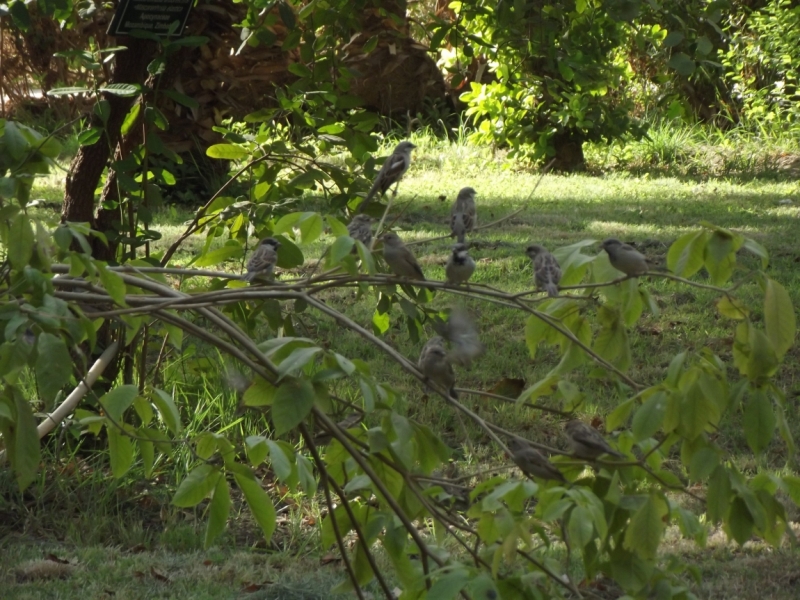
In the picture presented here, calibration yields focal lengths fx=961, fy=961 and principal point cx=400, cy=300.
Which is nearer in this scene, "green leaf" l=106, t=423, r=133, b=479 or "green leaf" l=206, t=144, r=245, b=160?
"green leaf" l=106, t=423, r=133, b=479

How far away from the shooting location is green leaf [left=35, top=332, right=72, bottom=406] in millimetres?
1732

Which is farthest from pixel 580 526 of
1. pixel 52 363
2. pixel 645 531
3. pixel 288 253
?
pixel 288 253

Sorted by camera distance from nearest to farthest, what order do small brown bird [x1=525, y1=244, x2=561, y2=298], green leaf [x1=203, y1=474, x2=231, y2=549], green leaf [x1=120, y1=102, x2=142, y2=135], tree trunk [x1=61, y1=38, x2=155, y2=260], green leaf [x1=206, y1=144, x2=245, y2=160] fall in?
green leaf [x1=203, y1=474, x2=231, y2=549]
small brown bird [x1=525, y1=244, x2=561, y2=298]
green leaf [x1=206, y1=144, x2=245, y2=160]
green leaf [x1=120, y1=102, x2=142, y2=135]
tree trunk [x1=61, y1=38, x2=155, y2=260]

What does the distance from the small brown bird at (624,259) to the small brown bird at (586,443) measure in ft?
1.47

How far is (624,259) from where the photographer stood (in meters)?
2.73

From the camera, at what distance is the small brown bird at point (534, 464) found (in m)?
2.31

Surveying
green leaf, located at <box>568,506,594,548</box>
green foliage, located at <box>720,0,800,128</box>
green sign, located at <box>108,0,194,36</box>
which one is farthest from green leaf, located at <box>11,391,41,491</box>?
green foliage, located at <box>720,0,800,128</box>

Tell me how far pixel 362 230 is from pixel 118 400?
1.58 meters

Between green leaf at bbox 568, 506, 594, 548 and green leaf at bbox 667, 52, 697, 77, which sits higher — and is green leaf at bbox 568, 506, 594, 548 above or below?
below

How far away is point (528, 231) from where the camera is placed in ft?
31.3

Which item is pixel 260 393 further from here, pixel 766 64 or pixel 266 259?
pixel 766 64

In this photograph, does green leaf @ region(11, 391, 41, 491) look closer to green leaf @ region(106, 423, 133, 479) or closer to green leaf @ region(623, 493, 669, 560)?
green leaf @ region(106, 423, 133, 479)

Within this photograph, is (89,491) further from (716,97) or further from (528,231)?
(716,97)

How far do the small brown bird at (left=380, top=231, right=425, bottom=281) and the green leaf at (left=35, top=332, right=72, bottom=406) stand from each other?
5.54ft
